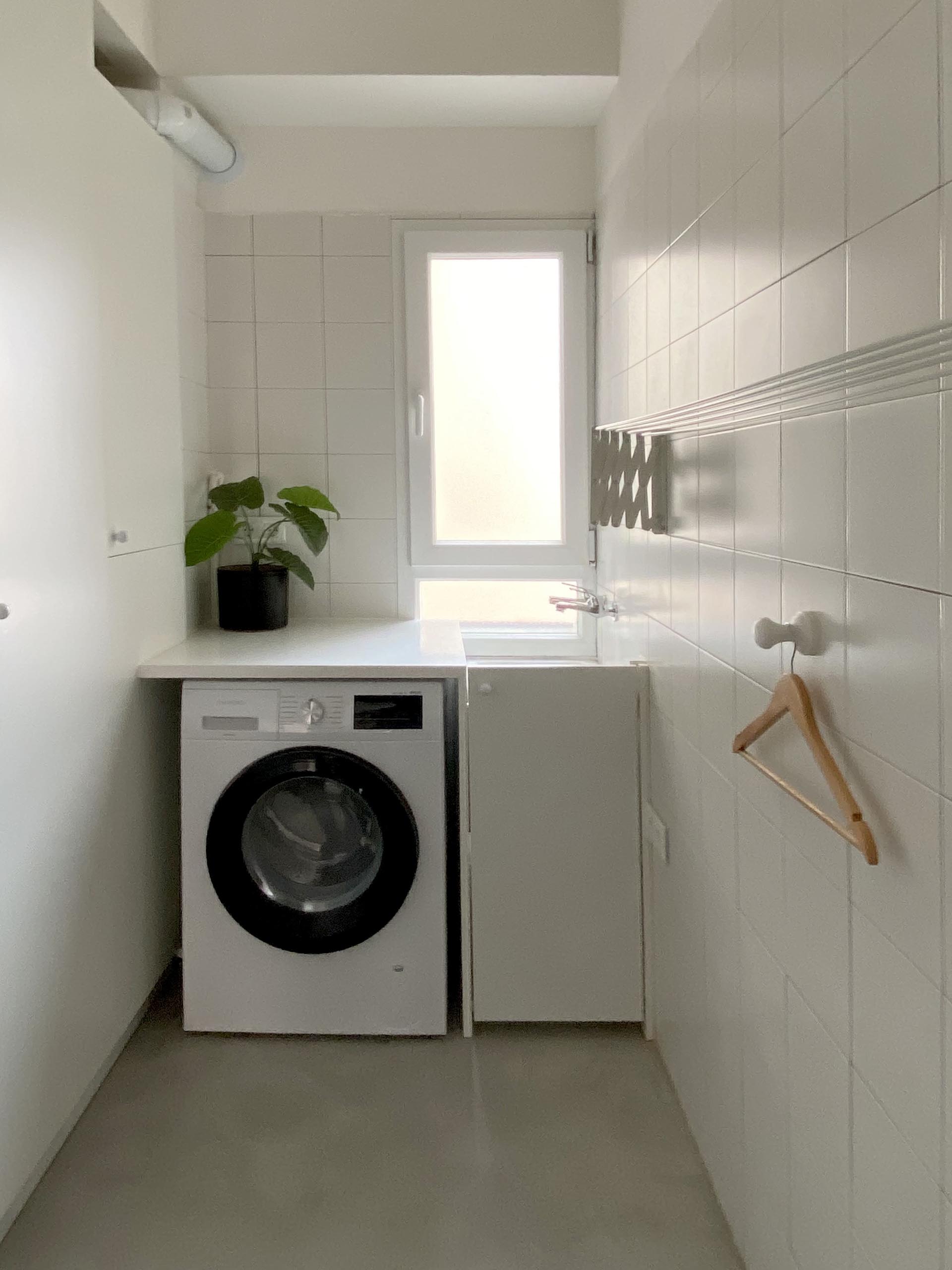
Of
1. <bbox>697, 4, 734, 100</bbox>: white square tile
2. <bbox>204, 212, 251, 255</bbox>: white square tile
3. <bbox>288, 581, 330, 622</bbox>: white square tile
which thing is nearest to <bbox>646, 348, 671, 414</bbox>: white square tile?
<bbox>697, 4, 734, 100</bbox>: white square tile

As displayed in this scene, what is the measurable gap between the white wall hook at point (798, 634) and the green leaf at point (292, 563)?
204cm

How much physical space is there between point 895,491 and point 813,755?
0.38 m

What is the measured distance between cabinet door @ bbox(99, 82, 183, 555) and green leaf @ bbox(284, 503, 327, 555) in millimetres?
342

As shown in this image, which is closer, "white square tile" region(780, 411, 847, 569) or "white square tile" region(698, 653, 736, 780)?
"white square tile" region(780, 411, 847, 569)

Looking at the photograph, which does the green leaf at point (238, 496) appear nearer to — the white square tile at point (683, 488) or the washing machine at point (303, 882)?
the washing machine at point (303, 882)

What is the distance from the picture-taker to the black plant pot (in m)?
3.26

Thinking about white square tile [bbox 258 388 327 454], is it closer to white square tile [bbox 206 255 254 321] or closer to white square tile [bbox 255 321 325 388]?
white square tile [bbox 255 321 325 388]

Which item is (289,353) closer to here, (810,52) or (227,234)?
(227,234)

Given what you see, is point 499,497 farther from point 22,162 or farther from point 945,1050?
point 945,1050

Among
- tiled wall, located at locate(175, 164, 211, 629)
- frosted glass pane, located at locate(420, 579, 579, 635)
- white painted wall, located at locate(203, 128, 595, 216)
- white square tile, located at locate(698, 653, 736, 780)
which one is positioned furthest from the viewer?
frosted glass pane, located at locate(420, 579, 579, 635)

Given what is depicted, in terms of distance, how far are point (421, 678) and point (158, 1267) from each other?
1.29 meters

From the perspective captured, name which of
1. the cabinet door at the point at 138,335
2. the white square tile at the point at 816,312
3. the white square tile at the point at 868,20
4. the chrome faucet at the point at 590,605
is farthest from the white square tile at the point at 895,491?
the chrome faucet at the point at 590,605

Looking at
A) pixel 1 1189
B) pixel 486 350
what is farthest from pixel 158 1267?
pixel 486 350

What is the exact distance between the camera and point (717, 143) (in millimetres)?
1903
